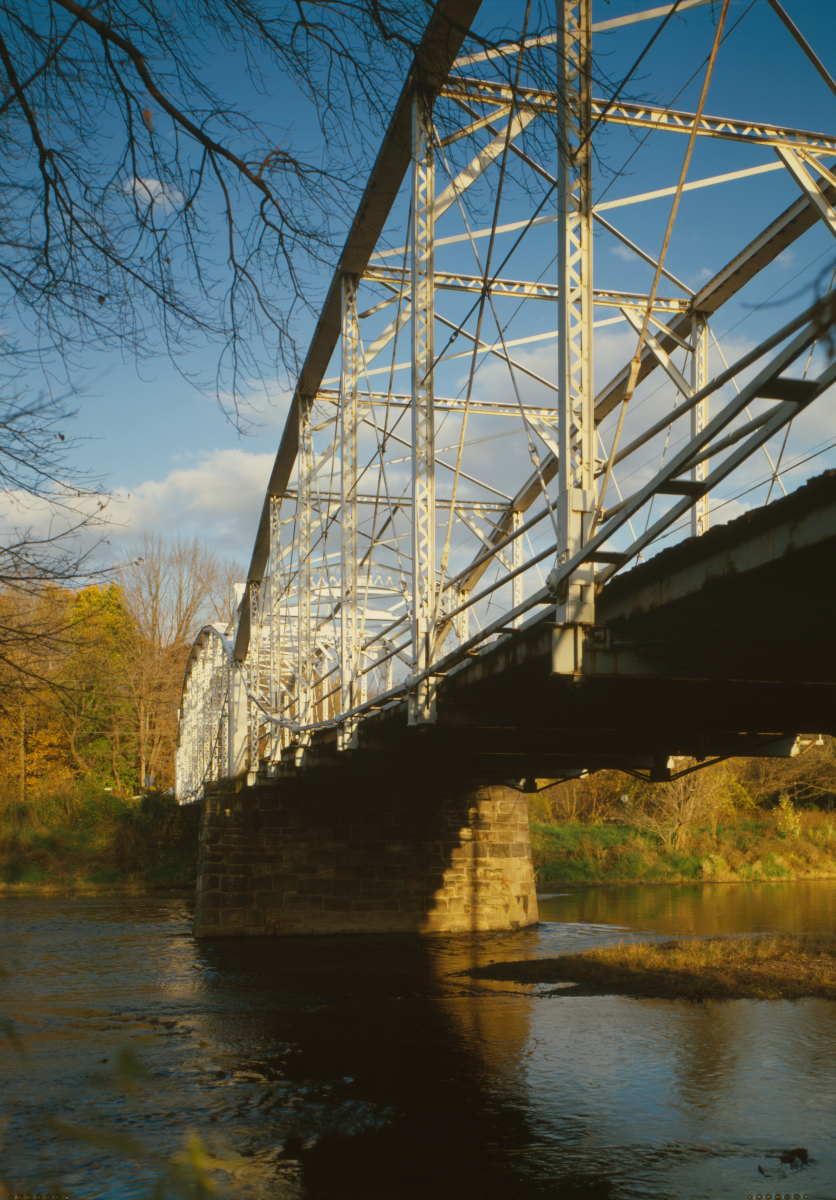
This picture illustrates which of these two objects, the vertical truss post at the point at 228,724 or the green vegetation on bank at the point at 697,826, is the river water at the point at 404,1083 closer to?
the vertical truss post at the point at 228,724

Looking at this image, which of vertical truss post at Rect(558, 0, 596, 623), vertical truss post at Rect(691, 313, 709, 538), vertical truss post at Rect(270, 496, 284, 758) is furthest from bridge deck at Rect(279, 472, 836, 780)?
vertical truss post at Rect(270, 496, 284, 758)

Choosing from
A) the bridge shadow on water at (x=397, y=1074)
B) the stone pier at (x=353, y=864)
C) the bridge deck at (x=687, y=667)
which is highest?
the bridge deck at (x=687, y=667)

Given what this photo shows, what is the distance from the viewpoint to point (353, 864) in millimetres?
24281

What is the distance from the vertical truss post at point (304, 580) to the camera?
19078 mm

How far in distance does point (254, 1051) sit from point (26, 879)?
26378mm

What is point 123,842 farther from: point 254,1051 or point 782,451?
point 782,451

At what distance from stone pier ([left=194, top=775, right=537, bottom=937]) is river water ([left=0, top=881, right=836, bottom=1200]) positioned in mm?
3418

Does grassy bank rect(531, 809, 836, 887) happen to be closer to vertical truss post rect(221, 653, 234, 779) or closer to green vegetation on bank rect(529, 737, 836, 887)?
green vegetation on bank rect(529, 737, 836, 887)

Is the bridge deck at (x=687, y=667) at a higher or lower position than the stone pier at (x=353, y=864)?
higher

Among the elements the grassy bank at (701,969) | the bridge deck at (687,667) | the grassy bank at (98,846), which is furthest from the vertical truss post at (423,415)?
the grassy bank at (98,846)

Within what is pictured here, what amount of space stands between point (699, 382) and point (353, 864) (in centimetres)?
1458

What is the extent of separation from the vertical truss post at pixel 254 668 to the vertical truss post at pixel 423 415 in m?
12.9

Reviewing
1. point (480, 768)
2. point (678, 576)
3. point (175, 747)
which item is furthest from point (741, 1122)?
point (175, 747)

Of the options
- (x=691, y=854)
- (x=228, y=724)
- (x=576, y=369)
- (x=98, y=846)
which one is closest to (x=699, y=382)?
(x=576, y=369)
